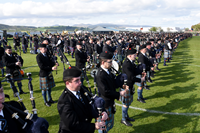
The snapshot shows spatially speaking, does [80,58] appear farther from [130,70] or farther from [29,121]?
[29,121]

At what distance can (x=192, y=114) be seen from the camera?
19.2 ft

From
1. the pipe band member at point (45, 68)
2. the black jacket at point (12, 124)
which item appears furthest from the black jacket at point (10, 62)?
the black jacket at point (12, 124)

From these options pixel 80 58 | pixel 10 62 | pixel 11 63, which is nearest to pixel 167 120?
pixel 80 58

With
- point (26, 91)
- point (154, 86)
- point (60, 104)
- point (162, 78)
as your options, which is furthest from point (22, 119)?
point (162, 78)

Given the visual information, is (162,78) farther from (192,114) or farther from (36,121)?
(36,121)

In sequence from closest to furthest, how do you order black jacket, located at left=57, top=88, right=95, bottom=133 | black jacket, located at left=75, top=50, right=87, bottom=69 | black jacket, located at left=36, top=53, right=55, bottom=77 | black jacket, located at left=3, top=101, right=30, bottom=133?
black jacket, located at left=3, top=101, right=30, bottom=133
black jacket, located at left=57, top=88, right=95, bottom=133
black jacket, located at left=36, top=53, right=55, bottom=77
black jacket, located at left=75, top=50, right=87, bottom=69

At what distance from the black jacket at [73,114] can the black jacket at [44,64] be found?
388cm

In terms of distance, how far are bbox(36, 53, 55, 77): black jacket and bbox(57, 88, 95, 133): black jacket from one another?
12.7 feet

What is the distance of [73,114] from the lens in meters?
2.33

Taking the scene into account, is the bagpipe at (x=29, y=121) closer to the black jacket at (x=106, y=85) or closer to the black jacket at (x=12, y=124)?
the black jacket at (x=12, y=124)

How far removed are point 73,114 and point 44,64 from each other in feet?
14.1

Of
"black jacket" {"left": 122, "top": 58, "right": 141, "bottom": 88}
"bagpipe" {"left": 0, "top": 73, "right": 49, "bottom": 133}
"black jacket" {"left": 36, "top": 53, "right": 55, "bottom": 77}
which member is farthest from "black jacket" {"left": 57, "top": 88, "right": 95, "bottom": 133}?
"black jacket" {"left": 36, "top": 53, "right": 55, "bottom": 77}

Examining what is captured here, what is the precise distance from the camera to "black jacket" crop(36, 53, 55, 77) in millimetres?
5922

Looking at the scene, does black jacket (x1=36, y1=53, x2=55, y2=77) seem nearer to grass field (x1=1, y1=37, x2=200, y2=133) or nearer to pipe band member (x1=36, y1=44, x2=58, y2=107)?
pipe band member (x1=36, y1=44, x2=58, y2=107)
